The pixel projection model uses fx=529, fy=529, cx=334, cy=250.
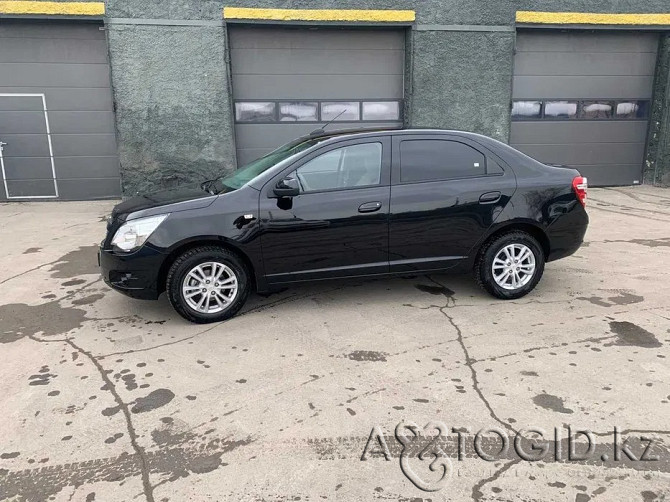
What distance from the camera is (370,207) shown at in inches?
179

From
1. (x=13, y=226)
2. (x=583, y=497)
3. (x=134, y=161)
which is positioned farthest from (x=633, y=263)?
(x=13, y=226)

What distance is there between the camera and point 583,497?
2.45 metres

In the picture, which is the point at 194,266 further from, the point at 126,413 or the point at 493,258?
the point at 493,258

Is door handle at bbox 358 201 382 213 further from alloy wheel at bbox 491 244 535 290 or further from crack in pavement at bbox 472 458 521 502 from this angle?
crack in pavement at bbox 472 458 521 502

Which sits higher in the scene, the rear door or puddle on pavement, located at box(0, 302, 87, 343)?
the rear door

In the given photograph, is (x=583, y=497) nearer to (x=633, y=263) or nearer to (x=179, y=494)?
(x=179, y=494)

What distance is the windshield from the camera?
4.63 m

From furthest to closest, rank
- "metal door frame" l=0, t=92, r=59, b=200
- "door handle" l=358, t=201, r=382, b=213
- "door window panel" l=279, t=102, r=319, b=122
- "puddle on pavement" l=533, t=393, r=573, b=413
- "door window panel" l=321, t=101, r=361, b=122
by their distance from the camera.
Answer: "door window panel" l=321, t=101, r=361, b=122, "door window panel" l=279, t=102, r=319, b=122, "metal door frame" l=0, t=92, r=59, b=200, "door handle" l=358, t=201, r=382, b=213, "puddle on pavement" l=533, t=393, r=573, b=413

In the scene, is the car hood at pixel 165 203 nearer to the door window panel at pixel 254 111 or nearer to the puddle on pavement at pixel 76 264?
the puddle on pavement at pixel 76 264

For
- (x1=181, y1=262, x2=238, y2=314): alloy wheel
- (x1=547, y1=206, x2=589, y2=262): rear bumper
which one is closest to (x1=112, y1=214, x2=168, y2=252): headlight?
(x1=181, y1=262, x2=238, y2=314): alloy wheel

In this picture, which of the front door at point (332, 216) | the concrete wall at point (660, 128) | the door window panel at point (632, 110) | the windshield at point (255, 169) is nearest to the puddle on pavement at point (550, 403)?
the front door at point (332, 216)

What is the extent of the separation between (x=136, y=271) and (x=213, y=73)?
612 centimetres

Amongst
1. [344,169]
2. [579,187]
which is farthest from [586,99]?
[344,169]

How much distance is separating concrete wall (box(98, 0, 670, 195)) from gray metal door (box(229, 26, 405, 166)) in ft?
1.18
